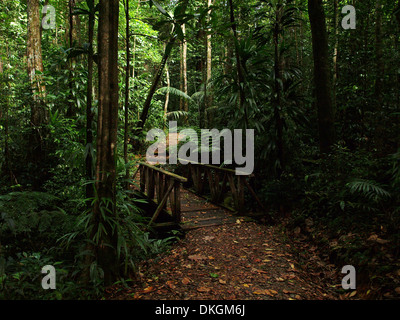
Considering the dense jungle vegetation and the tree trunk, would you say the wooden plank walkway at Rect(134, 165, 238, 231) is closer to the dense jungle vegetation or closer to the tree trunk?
the dense jungle vegetation

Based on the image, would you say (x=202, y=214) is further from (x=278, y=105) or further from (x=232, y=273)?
(x=278, y=105)

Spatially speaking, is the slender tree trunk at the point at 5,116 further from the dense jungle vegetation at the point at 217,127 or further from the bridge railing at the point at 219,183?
the bridge railing at the point at 219,183

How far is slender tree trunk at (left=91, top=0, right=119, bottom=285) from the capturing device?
8.17ft

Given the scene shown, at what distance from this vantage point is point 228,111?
5.64 m

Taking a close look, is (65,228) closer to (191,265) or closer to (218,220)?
(191,265)

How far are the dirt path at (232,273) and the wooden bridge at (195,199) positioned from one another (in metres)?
0.54

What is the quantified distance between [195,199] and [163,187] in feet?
4.36

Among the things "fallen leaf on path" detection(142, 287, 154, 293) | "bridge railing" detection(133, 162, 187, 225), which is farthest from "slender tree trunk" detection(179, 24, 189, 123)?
"fallen leaf on path" detection(142, 287, 154, 293)

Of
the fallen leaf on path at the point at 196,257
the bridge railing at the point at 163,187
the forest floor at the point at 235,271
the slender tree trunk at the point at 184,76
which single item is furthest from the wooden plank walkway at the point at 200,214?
the slender tree trunk at the point at 184,76

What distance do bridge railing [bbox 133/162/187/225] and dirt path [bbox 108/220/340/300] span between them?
2.09ft

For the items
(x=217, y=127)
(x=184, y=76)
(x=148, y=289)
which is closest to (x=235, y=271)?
(x=148, y=289)

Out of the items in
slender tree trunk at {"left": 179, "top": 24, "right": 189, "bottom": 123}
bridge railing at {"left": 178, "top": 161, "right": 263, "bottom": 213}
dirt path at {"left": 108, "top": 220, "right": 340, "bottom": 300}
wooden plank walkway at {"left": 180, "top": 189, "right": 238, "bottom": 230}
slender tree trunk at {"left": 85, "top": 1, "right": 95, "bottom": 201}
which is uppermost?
slender tree trunk at {"left": 179, "top": 24, "right": 189, "bottom": 123}

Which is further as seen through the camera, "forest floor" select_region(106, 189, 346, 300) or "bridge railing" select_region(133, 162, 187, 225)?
"bridge railing" select_region(133, 162, 187, 225)
